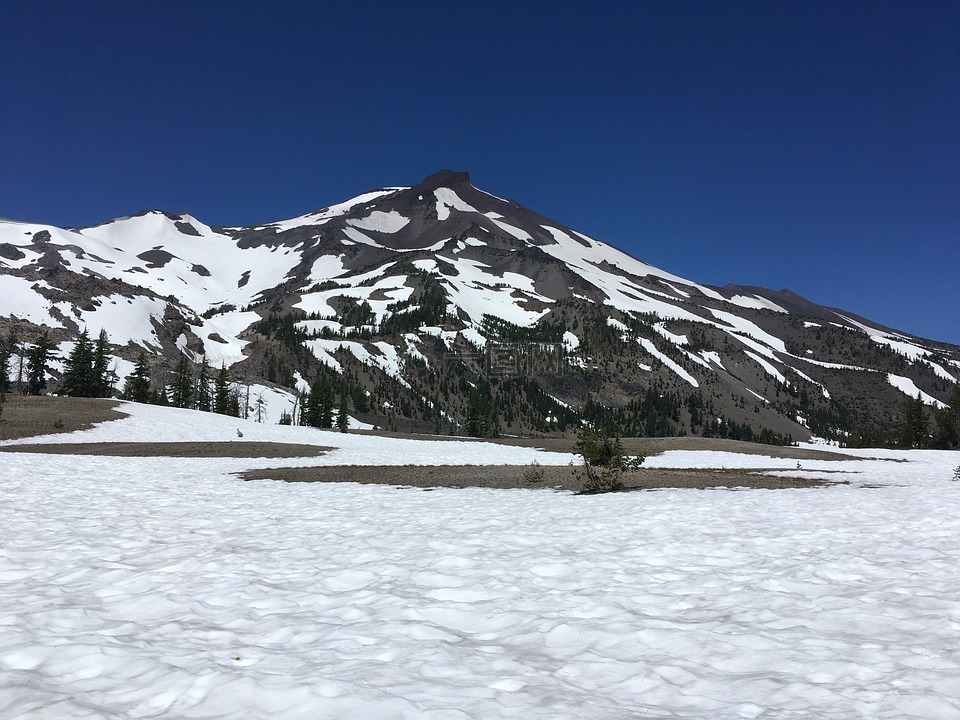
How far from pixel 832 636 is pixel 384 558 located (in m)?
6.12

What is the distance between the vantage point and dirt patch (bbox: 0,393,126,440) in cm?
4029

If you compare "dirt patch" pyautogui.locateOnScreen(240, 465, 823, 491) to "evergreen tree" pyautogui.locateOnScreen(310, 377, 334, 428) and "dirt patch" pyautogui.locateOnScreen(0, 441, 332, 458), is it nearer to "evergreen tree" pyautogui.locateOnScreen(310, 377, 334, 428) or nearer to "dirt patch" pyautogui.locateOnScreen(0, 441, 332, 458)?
"dirt patch" pyautogui.locateOnScreen(0, 441, 332, 458)

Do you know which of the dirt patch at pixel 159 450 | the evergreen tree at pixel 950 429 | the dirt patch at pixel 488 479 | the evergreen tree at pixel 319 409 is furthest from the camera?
the evergreen tree at pixel 319 409

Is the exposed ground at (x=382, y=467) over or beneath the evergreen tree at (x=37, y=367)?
beneath

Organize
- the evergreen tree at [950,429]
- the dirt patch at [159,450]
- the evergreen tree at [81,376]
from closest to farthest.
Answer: the dirt patch at [159,450] < the evergreen tree at [81,376] < the evergreen tree at [950,429]

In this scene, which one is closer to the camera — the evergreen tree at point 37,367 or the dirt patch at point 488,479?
the dirt patch at point 488,479

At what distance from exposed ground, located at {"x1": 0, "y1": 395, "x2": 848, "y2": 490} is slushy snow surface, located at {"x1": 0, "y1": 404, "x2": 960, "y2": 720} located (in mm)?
8066

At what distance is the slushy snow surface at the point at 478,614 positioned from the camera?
3855 mm

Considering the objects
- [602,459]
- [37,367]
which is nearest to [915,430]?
[602,459]

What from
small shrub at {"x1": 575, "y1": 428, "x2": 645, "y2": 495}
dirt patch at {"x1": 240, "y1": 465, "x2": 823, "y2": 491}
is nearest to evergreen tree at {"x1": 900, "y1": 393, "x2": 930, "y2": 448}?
dirt patch at {"x1": 240, "y1": 465, "x2": 823, "y2": 491}

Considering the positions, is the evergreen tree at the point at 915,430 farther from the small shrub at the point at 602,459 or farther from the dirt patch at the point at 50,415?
the dirt patch at the point at 50,415

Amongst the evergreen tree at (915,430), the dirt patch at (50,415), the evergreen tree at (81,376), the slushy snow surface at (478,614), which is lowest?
the evergreen tree at (915,430)

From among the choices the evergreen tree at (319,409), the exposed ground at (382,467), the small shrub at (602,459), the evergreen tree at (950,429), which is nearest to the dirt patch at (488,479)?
the exposed ground at (382,467)

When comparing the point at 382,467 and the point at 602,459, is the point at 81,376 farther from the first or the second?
the point at 602,459
